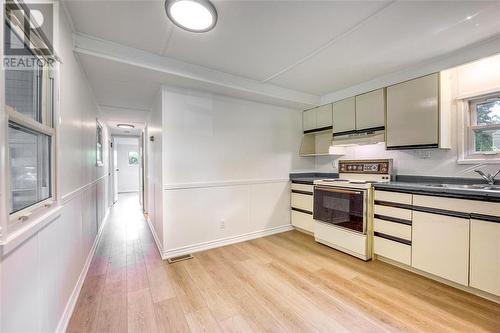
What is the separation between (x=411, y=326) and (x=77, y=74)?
367 centimetres

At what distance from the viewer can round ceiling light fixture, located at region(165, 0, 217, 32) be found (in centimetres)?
155

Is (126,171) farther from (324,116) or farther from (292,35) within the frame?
(292,35)

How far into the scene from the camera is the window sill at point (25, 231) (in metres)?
0.87

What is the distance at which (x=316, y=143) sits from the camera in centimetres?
410

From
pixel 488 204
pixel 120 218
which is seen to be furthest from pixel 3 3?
pixel 120 218

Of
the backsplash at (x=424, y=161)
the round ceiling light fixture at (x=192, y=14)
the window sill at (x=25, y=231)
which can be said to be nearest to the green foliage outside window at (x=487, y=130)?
the backsplash at (x=424, y=161)

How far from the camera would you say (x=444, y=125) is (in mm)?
2373

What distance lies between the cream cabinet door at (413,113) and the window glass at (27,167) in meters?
3.41

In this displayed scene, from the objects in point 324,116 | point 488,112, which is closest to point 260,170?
point 324,116

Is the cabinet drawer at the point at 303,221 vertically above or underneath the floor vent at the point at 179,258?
above

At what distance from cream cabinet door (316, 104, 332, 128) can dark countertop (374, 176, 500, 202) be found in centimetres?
133

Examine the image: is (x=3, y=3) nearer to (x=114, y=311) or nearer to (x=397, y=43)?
(x=114, y=311)

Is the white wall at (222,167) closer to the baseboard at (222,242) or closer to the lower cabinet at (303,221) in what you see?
the baseboard at (222,242)

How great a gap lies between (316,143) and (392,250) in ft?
7.26
